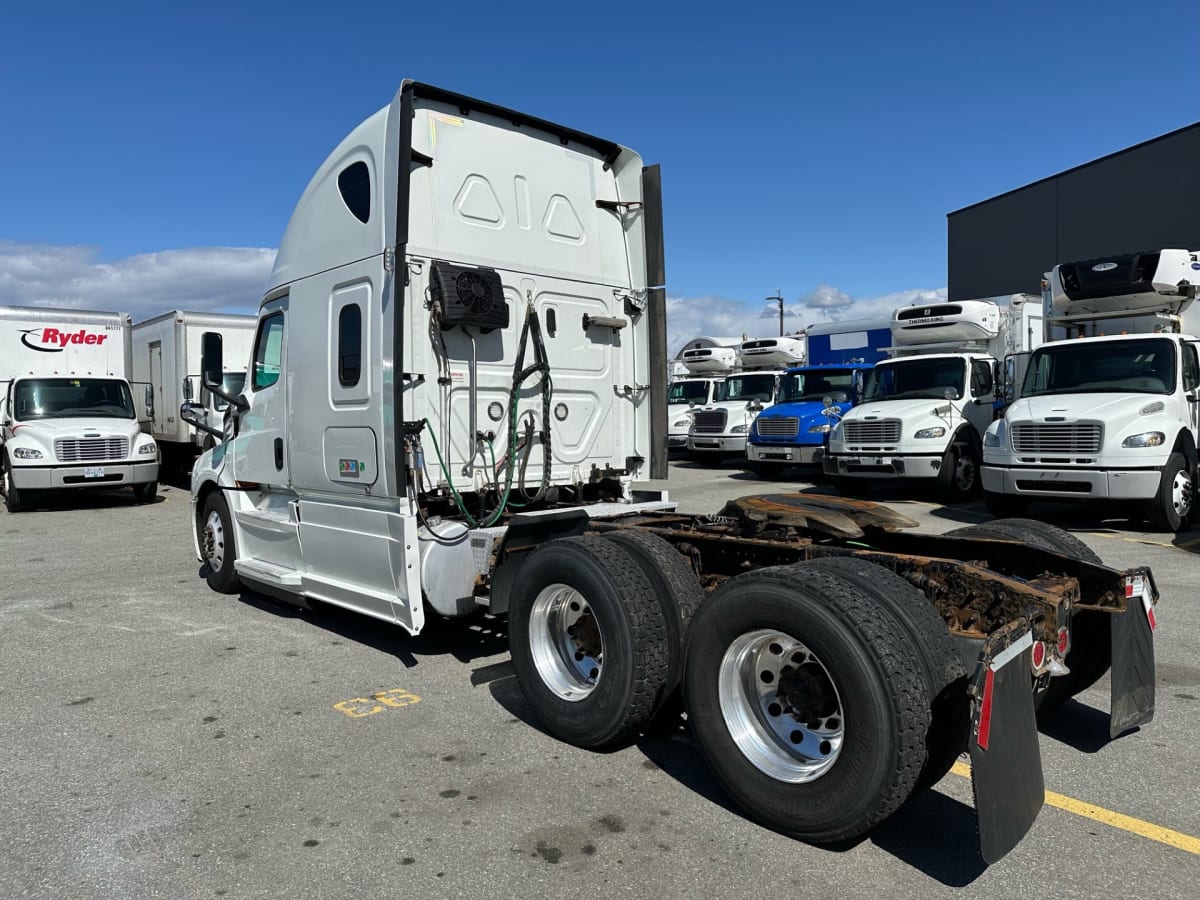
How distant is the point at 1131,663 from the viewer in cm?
383

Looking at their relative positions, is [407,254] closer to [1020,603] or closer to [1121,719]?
[1020,603]

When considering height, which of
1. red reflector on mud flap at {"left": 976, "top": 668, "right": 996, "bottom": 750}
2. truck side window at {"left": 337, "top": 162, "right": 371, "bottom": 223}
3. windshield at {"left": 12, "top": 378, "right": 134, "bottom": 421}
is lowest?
red reflector on mud flap at {"left": 976, "top": 668, "right": 996, "bottom": 750}

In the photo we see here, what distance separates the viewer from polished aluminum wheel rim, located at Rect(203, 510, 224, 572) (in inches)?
303

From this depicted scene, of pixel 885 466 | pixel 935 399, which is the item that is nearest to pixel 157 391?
pixel 885 466

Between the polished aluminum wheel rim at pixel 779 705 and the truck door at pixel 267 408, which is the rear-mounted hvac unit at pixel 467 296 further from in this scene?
the polished aluminum wheel rim at pixel 779 705

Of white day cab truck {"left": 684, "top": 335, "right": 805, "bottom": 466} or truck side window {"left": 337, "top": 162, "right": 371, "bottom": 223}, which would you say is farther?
white day cab truck {"left": 684, "top": 335, "right": 805, "bottom": 466}

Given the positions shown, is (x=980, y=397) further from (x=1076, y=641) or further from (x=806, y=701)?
(x=806, y=701)

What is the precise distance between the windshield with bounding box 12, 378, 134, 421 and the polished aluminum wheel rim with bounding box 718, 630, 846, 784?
15016 millimetres

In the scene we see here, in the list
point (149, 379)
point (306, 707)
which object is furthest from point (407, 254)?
point (149, 379)

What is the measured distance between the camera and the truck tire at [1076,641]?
4.06m

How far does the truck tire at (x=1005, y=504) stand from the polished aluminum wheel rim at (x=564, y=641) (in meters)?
8.61

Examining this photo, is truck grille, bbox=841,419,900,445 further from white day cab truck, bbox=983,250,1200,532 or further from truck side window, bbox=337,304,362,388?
truck side window, bbox=337,304,362,388

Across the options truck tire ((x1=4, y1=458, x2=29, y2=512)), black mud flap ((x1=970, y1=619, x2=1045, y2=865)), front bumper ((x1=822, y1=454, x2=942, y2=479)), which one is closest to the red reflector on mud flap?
black mud flap ((x1=970, y1=619, x2=1045, y2=865))

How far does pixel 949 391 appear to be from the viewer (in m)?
14.3
